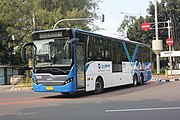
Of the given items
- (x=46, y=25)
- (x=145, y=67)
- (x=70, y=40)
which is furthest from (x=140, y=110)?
(x=46, y=25)

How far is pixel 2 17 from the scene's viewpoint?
36094mm

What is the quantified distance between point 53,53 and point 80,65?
149 centimetres

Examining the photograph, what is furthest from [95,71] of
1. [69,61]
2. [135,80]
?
[135,80]

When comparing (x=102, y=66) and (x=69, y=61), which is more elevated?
(x=69, y=61)

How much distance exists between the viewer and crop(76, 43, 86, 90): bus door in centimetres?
1589

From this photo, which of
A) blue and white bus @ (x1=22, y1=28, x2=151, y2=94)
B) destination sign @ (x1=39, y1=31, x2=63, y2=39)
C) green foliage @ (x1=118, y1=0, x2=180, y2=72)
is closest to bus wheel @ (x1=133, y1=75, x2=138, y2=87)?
blue and white bus @ (x1=22, y1=28, x2=151, y2=94)

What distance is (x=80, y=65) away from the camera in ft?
52.7

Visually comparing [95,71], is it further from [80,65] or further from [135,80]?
[135,80]

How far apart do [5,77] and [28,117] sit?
26063mm

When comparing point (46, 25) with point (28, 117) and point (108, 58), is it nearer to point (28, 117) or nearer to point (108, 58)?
point (108, 58)

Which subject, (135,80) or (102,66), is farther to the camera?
(135,80)

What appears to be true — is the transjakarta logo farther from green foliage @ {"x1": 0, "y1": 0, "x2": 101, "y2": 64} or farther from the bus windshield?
green foliage @ {"x1": 0, "y1": 0, "x2": 101, "y2": 64}

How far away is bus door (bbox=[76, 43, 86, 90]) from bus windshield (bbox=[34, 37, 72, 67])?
0.55m

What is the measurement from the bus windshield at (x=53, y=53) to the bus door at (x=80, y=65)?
0.55 metres
